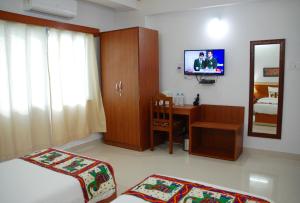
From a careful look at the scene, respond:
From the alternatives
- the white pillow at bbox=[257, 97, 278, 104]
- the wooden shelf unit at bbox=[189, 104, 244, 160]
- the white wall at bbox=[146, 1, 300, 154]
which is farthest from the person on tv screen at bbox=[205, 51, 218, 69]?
the white pillow at bbox=[257, 97, 278, 104]

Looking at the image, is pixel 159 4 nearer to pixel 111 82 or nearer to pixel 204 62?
pixel 204 62

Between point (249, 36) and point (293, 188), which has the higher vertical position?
point (249, 36)

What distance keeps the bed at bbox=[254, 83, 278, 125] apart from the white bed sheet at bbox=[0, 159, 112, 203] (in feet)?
8.88

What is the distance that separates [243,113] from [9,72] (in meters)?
3.39

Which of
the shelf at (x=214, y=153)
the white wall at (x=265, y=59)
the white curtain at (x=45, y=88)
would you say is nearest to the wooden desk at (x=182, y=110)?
the shelf at (x=214, y=153)

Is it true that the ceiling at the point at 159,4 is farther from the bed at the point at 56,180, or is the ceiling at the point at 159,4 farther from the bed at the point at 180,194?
the bed at the point at 180,194

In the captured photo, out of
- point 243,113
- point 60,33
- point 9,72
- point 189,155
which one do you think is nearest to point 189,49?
point 243,113

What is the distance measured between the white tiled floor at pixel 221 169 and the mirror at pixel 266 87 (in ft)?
1.35

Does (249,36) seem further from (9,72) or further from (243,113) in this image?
(9,72)

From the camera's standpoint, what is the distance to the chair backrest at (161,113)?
4018mm

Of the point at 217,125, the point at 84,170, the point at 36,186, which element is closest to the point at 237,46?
the point at 217,125

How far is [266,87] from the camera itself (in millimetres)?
3758

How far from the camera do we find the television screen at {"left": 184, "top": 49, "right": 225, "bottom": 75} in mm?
4016

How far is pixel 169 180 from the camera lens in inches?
80.3
